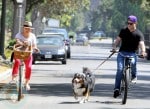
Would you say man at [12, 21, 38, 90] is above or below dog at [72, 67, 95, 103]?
above

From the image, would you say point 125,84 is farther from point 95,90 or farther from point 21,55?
point 95,90

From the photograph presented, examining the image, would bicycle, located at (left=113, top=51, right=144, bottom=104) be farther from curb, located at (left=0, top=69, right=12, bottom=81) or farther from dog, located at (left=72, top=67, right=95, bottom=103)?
curb, located at (left=0, top=69, right=12, bottom=81)

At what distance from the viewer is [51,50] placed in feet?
123

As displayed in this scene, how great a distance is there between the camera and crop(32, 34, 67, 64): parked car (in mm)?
37188

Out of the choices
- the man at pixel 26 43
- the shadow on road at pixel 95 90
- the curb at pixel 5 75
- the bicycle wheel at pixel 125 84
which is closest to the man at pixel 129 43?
the bicycle wheel at pixel 125 84

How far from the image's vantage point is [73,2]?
65.0 meters

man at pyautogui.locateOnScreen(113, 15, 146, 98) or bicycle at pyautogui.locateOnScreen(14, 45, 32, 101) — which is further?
man at pyautogui.locateOnScreen(113, 15, 146, 98)

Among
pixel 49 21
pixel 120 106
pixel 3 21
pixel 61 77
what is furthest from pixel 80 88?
pixel 49 21

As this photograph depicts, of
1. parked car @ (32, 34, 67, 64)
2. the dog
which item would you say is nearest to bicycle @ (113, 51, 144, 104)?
the dog

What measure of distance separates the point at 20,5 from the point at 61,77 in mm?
12250

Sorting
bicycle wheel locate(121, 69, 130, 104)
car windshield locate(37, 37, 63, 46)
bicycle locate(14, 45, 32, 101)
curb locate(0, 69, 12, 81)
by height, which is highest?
bicycle locate(14, 45, 32, 101)

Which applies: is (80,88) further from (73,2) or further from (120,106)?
(73,2)

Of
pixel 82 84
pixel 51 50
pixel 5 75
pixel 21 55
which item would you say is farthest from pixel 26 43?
pixel 51 50

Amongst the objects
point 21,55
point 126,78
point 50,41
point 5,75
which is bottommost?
point 5,75
